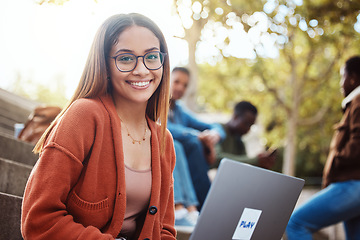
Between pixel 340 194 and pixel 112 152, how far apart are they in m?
2.28

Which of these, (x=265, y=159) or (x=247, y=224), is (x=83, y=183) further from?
(x=265, y=159)

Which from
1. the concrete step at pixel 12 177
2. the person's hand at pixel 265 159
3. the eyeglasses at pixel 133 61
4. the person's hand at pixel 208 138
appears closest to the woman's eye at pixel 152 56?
the eyeglasses at pixel 133 61

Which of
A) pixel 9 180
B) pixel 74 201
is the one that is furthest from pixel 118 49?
pixel 9 180

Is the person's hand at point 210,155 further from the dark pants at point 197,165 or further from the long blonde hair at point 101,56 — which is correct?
the long blonde hair at point 101,56

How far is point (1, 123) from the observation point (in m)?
5.01

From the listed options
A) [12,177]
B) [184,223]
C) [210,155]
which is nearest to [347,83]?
[210,155]

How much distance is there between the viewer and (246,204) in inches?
73.4

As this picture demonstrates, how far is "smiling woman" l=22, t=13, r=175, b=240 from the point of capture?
171 cm

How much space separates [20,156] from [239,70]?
12.4 m

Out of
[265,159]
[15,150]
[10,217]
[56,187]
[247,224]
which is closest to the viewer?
[56,187]

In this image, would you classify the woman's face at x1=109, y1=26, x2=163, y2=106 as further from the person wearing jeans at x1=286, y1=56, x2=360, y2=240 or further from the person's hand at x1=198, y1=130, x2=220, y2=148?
the person's hand at x1=198, y1=130, x2=220, y2=148

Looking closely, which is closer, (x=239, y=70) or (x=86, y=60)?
(x=86, y=60)

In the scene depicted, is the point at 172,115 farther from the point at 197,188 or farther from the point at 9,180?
the point at 9,180

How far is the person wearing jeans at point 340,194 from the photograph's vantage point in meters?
3.47
